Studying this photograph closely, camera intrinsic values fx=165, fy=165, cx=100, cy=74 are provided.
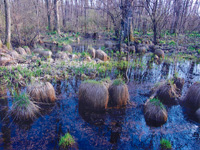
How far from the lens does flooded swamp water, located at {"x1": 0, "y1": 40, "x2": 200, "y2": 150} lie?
4.03 meters

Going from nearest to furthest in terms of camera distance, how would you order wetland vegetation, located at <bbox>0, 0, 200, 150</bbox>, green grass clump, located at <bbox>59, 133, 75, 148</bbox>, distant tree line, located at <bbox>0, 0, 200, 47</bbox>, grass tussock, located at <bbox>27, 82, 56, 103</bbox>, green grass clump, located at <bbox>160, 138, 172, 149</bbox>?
1. green grass clump, located at <bbox>59, 133, 75, 148</bbox>
2. green grass clump, located at <bbox>160, 138, 172, 149</bbox>
3. wetland vegetation, located at <bbox>0, 0, 200, 150</bbox>
4. grass tussock, located at <bbox>27, 82, 56, 103</bbox>
5. distant tree line, located at <bbox>0, 0, 200, 47</bbox>

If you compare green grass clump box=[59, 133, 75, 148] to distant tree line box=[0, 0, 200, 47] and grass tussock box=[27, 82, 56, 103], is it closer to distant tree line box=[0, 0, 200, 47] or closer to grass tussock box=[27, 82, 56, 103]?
grass tussock box=[27, 82, 56, 103]

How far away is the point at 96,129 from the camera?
14.9ft

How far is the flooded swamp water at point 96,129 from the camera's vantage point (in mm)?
4031

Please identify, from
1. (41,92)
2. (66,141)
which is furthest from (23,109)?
(66,141)

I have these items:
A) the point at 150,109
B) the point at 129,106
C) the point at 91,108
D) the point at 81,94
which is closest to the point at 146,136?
the point at 150,109

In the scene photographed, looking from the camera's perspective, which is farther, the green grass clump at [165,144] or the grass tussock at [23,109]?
the grass tussock at [23,109]

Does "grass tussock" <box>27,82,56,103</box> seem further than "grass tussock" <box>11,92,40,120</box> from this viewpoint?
Yes

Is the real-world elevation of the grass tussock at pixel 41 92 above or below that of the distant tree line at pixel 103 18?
below

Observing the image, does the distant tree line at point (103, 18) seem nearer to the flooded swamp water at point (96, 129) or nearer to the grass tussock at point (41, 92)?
the flooded swamp water at point (96, 129)

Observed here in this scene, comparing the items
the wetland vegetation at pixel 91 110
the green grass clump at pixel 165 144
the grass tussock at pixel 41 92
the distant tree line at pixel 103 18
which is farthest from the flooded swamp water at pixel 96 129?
the distant tree line at pixel 103 18

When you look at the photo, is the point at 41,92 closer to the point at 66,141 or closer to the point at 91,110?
the point at 91,110

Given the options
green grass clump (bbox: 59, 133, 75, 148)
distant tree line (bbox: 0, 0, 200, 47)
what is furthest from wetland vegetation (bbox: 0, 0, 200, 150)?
distant tree line (bbox: 0, 0, 200, 47)

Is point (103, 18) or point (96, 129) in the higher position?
point (103, 18)
